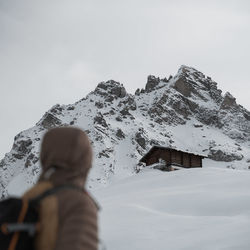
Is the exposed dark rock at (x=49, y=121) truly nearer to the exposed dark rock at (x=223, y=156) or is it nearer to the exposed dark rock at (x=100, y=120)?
the exposed dark rock at (x=100, y=120)

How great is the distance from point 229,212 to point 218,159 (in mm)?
95842

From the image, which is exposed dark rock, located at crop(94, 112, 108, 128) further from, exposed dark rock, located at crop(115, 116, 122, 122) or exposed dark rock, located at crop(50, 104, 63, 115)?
exposed dark rock, located at crop(50, 104, 63, 115)

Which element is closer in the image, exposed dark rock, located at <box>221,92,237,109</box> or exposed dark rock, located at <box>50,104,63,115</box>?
exposed dark rock, located at <box>50,104,63,115</box>

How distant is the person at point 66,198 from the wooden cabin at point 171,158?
33179 mm

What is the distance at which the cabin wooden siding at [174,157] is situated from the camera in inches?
1439

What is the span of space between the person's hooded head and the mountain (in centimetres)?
9093

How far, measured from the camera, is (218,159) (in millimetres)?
103438

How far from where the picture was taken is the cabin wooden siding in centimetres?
3656

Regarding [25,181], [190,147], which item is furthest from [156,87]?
[25,181]

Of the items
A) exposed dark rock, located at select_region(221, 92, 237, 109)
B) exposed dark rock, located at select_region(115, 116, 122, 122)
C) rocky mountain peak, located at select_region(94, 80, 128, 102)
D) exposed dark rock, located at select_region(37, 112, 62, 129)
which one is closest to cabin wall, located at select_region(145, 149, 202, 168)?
exposed dark rock, located at select_region(115, 116, 122, 122)

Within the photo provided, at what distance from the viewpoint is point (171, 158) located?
36500 mm

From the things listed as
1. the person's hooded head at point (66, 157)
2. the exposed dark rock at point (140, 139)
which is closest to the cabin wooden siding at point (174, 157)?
the person's hooded head at point (66, 157)

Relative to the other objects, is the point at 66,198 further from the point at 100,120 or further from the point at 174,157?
the point at 100,120

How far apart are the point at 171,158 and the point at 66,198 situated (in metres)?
35.4
